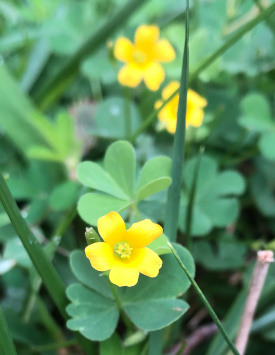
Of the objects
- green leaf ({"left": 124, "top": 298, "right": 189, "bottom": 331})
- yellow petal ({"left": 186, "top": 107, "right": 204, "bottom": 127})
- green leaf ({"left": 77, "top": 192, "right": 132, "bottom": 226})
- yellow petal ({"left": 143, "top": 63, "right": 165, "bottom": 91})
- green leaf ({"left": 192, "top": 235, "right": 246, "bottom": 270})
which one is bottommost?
green leaf ({"left": 192, "top": 235, "right": 246, "bottom": 270})

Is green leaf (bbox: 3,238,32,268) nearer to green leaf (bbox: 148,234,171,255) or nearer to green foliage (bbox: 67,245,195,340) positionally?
green foliage (bbox: 67,245,195,340)

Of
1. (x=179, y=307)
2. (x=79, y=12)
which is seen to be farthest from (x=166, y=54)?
(x=179, y=307)

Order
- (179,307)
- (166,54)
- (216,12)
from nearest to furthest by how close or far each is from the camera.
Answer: (179,307) → (166,54) → (216,12)

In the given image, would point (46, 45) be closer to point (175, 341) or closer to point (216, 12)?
point (216, 12)

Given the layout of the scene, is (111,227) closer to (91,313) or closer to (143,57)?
(91,313)

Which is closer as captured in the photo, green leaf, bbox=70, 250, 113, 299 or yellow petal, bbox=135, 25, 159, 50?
green leaf, bbox=70, 250, 113, 299

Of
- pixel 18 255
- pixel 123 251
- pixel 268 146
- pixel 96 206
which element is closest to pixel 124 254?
pixel 123 251

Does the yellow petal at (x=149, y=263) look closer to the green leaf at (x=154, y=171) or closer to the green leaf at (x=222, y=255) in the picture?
the green leaf at (x=154, y=171)

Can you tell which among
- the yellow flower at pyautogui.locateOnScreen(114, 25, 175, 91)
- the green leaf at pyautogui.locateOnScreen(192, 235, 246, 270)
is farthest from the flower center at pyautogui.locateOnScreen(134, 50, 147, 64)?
the green leaf at pyautogui.locateOnScreen(192, 235, 246, 270)
